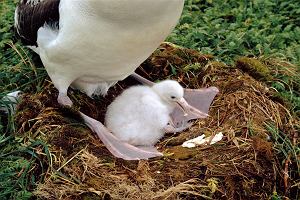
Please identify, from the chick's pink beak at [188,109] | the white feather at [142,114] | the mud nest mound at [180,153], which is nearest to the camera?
the mud nest mound at [180,153]

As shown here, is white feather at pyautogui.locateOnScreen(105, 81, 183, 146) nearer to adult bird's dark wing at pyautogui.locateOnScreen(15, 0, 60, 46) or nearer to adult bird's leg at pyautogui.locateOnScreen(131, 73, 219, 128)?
adult bird's leg at pyautogui.locateOnScreen(131, 73, 219, 128)

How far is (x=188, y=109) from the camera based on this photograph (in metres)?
5.83

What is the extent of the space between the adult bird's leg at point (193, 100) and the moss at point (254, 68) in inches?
17.6

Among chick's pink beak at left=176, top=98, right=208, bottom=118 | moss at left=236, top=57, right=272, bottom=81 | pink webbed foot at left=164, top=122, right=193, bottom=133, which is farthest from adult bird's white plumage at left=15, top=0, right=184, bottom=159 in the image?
moss at left=236, top=57, right=272, bottom=81

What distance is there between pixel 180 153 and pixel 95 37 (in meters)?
0.98

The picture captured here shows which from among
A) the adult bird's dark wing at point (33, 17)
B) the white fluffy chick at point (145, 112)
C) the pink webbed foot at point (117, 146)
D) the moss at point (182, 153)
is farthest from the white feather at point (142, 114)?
the adult bird's dark wing at point (33, 17)

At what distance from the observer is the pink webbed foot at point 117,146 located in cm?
536

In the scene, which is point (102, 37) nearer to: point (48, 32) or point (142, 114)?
point (48, 32)

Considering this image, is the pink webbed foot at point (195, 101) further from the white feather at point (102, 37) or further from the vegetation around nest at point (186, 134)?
the white feather at point (102, 37)

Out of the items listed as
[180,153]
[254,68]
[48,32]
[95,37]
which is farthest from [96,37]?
[254,68]

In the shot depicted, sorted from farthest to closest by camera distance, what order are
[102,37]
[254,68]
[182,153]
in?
[254,68] → [182,153] → [102,37]

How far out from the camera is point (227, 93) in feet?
19.6

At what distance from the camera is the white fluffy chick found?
5.60 m

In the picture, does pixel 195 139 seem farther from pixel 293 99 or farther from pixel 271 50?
pixel 271 50
